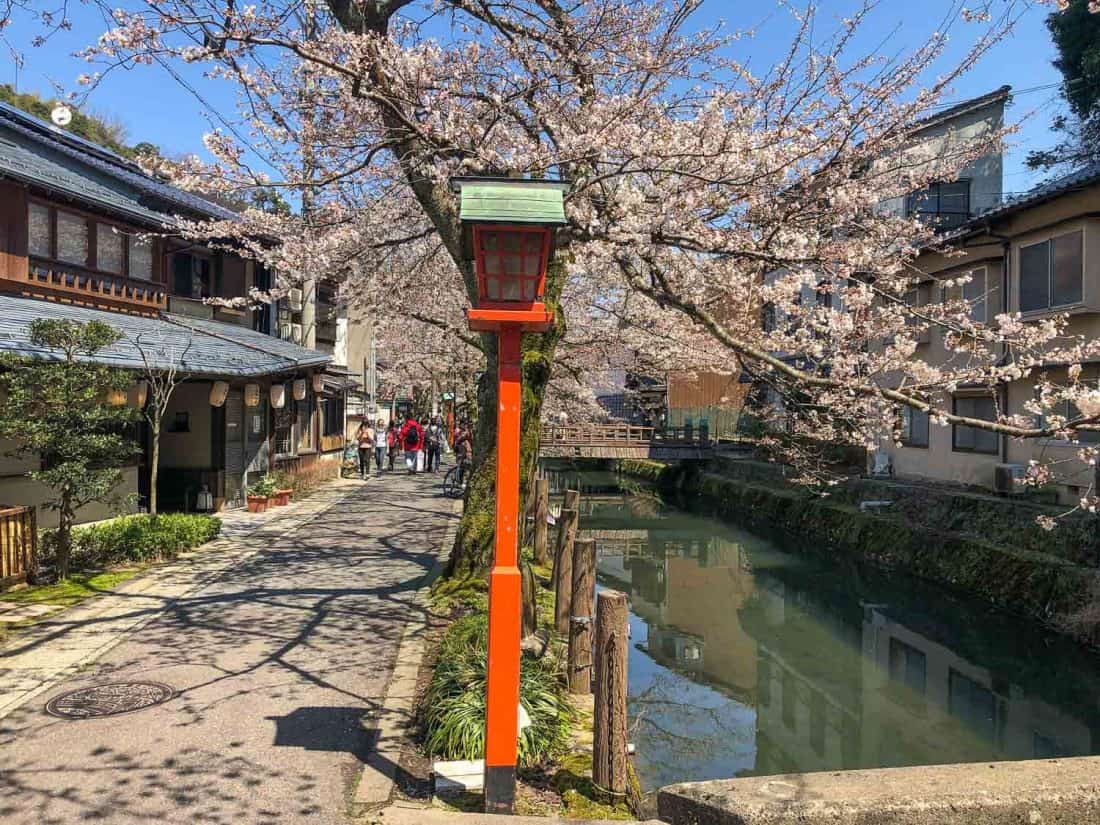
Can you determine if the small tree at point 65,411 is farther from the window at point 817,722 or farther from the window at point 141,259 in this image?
the window at point 817,722

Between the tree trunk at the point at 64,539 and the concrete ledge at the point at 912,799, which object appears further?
the tree trunk at the point at 64,539

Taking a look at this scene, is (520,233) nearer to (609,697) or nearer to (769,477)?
(609,697)

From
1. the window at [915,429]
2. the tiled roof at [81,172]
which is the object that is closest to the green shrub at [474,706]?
the tiled roof at [81,172]

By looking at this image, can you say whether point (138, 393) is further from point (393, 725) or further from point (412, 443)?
point (412, 443)

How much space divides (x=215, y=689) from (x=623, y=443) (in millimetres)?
22987

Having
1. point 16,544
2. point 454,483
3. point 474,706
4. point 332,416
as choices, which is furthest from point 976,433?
point 332,416

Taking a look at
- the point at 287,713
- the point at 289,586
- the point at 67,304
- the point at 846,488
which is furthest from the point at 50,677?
the point at 846,488

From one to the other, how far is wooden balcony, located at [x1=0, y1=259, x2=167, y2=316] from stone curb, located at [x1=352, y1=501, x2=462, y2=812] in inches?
373

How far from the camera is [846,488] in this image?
19.7m

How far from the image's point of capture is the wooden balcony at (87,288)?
41.5 ft

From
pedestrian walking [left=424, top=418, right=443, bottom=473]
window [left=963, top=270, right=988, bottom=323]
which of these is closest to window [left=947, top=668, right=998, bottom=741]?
window [left=963, top=270, right=988, bottom=323]

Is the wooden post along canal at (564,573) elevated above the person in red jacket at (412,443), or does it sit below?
below

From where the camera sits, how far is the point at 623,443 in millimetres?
28344

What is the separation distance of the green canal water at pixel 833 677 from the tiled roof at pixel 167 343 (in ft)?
27.1
